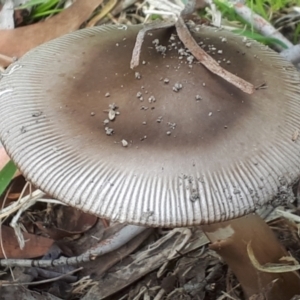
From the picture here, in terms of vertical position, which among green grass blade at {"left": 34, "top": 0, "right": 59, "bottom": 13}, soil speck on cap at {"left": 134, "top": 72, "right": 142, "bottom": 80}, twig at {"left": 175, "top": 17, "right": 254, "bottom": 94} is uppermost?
twig at {"left": 175, "top": 17, "right": 254, "bottom": 94}

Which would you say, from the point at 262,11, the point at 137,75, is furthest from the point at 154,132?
the point at 262,11

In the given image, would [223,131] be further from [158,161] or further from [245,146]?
[158,161]

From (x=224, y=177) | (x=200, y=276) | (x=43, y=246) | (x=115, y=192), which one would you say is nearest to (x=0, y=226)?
(x=43, y=246)

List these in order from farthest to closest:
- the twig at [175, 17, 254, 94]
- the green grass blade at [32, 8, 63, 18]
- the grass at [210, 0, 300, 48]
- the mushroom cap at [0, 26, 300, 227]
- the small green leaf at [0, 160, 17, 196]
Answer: the green grass blade at [32, 8, 63, 18] → the grass at [210, 0, 300, 48] → the small green leaf at [0, 160, 17, 196] → the twig at [175, 17, 254, 94] → the mushroom cap at [0, 26, 300, 227]

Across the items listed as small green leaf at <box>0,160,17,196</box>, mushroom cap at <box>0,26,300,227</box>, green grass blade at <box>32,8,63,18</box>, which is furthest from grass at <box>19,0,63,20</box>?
mushroom cap at <box>0,26,300,227</box>

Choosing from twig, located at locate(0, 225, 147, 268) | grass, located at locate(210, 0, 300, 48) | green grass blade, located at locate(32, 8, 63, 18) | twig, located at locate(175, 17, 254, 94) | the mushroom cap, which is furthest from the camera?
green grass blade, located at locate(32, 8, 63, 18)

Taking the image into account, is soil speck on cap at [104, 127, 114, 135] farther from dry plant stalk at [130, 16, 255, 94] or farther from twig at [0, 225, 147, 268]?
twig at [0, 225, 147, 268]
